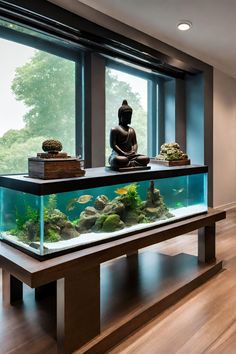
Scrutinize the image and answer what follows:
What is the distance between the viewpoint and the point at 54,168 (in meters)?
1.55

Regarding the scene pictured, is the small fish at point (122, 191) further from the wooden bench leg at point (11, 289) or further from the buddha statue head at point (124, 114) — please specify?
the wooden bench leg at point (11, 289)

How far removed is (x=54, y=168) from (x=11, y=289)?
0.95 metres

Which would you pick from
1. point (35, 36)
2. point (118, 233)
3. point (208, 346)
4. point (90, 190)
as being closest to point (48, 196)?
point (90, 190)

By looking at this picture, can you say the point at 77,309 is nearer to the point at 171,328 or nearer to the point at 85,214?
the point at 85,214

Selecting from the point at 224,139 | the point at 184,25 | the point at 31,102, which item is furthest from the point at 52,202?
the point at 224,139

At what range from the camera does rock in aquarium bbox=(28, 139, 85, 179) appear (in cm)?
153

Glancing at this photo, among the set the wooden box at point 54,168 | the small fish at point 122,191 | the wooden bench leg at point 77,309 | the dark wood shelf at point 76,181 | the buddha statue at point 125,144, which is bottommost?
the wooden bench leg at point 77,309

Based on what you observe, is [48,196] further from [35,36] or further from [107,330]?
[35,36]

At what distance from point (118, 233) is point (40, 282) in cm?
60

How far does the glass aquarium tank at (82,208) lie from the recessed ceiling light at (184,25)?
1.92m

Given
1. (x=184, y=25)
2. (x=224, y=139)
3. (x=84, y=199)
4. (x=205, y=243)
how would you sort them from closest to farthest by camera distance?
1. (x=84, y=199)
2. (x=205, y=243)
3. (x=184, y=25)
4. (x=224, y=139)

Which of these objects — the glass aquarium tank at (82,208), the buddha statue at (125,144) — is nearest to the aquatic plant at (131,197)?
the glass aquarium tank at (82,208)

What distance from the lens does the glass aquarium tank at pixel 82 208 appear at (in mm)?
1461

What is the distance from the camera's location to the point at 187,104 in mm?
4652
